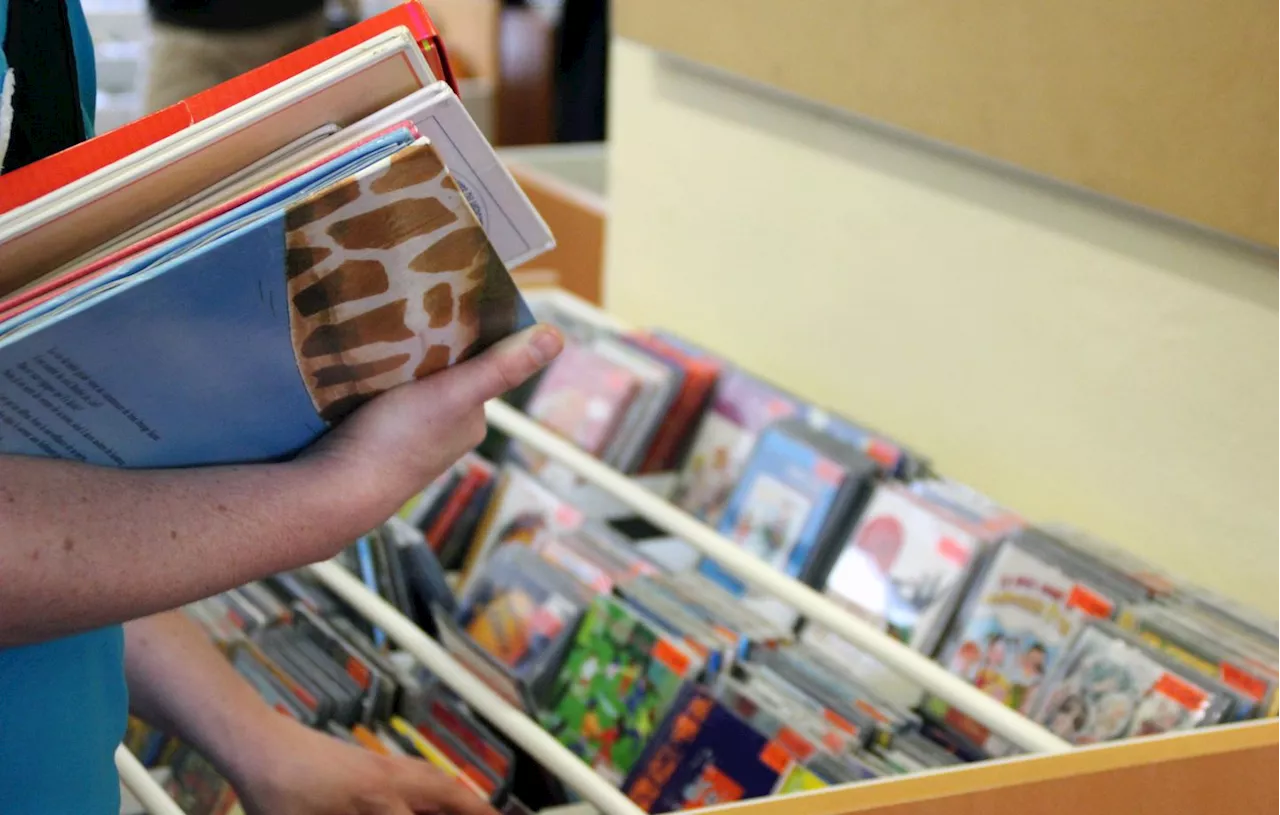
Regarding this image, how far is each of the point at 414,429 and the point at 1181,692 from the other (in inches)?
34.1

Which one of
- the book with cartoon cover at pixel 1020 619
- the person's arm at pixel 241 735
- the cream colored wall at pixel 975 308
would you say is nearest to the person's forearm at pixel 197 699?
the person's arm at pixel 241 735

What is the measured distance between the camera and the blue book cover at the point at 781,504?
5.72 feet

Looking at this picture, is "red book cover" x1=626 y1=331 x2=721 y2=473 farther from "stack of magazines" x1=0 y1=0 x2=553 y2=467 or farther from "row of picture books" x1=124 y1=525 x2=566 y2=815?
"stack of magazines" x1=0 y1=0 x2=553 y2=467

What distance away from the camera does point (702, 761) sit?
1433 mm

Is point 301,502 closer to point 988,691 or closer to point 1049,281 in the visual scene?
point 988,691

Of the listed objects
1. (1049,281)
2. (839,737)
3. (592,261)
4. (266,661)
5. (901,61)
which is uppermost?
(901,61)

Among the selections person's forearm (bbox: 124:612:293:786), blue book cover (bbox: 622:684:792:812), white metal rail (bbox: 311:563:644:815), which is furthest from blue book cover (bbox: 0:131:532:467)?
blue book cover (bbox: 622:684:792:812)

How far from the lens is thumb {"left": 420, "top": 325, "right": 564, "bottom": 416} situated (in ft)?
2.87

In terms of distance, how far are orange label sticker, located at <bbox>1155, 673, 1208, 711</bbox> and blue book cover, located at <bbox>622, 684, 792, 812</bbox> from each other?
0.38 metres

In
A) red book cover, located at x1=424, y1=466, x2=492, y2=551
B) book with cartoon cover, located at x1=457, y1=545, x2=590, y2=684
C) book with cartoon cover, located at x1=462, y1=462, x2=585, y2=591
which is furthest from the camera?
red book cover, located at x1=424, y1=466, x2=492, y2=551

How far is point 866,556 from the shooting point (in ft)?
5.56

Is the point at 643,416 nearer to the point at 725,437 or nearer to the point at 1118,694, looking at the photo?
the point at 725,437

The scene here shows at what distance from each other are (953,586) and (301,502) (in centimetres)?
98

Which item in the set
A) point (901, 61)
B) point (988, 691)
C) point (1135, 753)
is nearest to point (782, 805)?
point (1135, 753)
